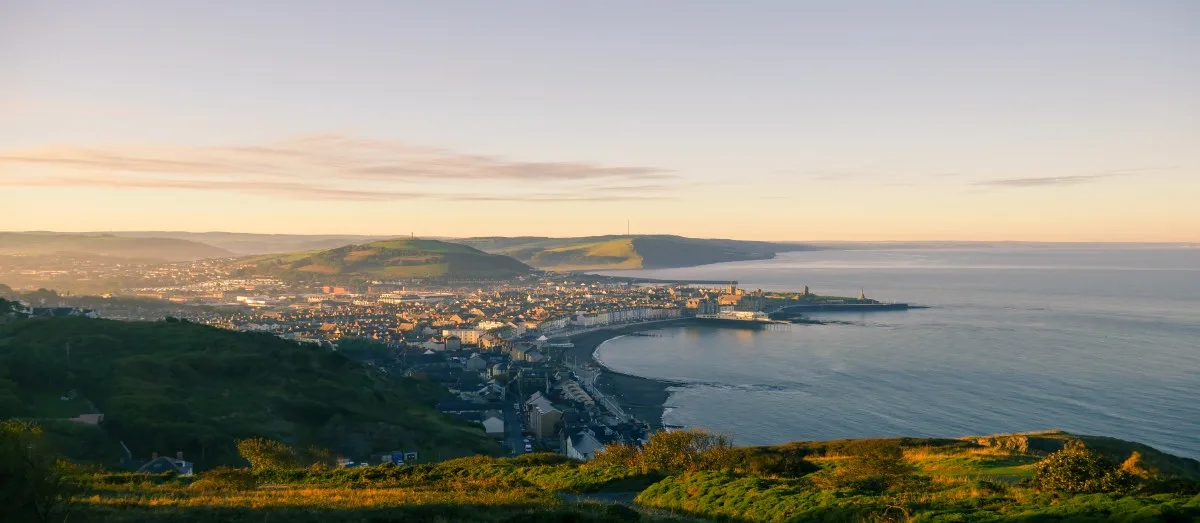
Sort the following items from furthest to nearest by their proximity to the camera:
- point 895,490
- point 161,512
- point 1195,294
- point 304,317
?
point 1195,294, point 304,317, point 895,490, point 161,512

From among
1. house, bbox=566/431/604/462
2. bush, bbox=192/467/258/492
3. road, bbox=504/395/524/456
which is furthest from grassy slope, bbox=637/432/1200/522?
road, bbox=504/395/524/456

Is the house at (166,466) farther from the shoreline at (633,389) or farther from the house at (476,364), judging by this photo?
the house at (476,364)

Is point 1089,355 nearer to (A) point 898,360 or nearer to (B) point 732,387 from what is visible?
(A) point 898,360

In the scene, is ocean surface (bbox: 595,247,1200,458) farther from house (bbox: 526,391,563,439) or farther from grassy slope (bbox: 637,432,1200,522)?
grassy slope (bbox: 637,432,1200,522)

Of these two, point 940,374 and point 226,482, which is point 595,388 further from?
point 226,482

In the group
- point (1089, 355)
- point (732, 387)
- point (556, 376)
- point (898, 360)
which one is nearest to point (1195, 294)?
point (1089, 355)
